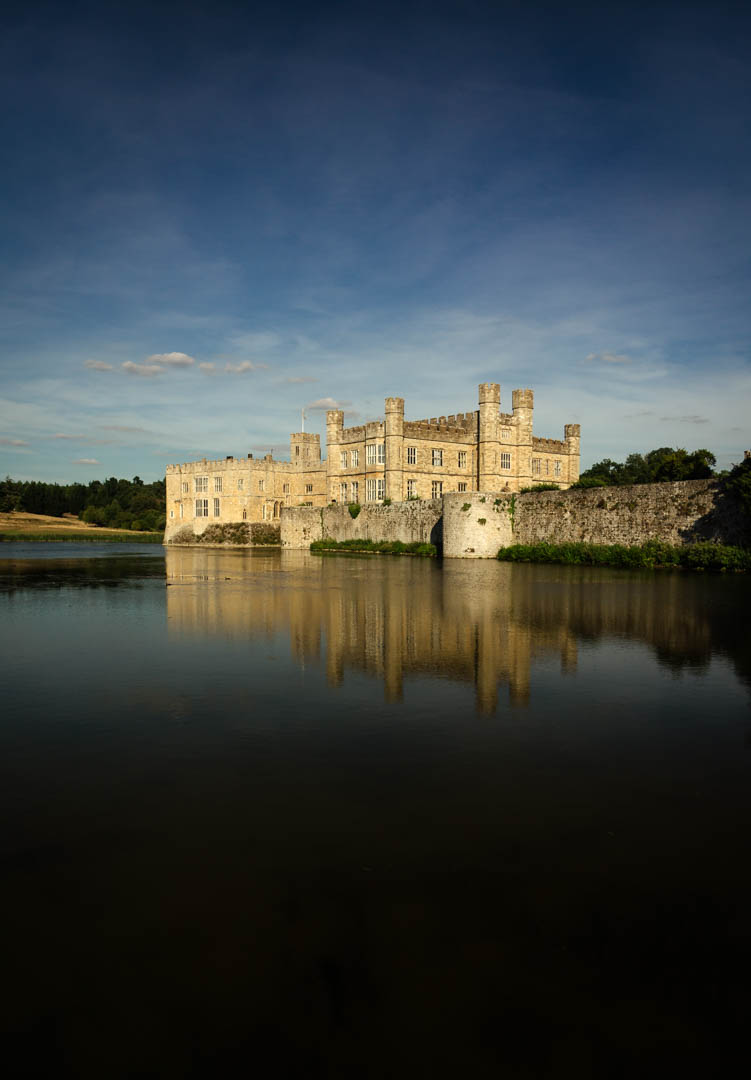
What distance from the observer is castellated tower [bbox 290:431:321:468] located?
69.4 m

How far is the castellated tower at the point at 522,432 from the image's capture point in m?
53.0

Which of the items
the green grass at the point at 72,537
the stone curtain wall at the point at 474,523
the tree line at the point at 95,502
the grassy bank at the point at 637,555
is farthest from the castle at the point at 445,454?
the tree line at the point at 95,502

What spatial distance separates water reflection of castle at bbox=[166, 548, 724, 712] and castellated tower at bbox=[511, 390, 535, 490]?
96.9ft

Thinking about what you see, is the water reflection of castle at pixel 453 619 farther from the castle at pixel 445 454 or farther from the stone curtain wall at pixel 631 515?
the castle at pixel 445 454

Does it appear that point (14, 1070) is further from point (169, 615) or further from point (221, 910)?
point (169, 615)

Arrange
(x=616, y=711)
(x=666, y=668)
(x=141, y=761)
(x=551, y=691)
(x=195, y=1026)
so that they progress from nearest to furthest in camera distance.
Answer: (x=195, y=1026) < (x=141, y=761) < (x=616, y=711) < (x=551, y=691) < (x=666, y=668)

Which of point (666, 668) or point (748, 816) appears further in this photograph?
point (666, 668)

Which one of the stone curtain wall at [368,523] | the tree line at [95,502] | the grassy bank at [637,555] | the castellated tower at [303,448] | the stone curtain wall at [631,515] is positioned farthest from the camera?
the tree line at [95,502]

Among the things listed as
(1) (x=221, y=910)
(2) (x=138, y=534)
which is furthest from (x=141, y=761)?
(2) (x=138, y=534)

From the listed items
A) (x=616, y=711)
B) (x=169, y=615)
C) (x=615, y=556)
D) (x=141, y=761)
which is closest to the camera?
(x=141, y=761)

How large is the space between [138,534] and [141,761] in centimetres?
9108

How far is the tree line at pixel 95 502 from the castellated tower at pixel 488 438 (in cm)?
6501

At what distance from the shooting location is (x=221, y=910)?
12.1ft

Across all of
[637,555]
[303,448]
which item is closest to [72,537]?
[303,448]
